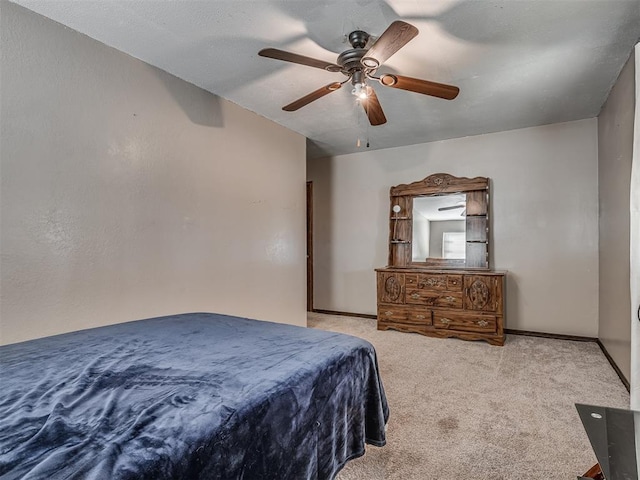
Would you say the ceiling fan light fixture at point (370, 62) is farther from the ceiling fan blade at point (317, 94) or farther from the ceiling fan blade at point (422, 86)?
the ceiling fan blade at point (317, 94)

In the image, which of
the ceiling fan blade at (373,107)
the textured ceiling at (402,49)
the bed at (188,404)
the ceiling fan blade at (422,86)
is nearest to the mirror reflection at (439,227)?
the textured ceiling at (402,49)

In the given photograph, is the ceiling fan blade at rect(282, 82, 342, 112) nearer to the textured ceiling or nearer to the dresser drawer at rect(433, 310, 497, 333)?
the textured ceiling

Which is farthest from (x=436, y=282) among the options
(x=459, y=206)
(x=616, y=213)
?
(x=616, y=213)

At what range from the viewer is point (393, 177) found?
493 cm

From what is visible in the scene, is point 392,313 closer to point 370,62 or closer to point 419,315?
point 419,315

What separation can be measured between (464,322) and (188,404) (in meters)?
3.60

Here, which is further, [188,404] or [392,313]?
[392,313]

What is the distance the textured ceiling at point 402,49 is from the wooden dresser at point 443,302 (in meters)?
1.89

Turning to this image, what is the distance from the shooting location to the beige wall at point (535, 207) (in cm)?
382

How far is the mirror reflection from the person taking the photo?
173 inches

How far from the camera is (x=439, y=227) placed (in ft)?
14.8

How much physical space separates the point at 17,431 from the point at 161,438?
381mm

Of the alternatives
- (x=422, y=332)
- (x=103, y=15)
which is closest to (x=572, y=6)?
(x=103, y=15)

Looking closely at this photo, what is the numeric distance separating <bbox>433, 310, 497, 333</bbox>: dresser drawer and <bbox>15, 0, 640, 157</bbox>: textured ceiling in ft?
7.45
